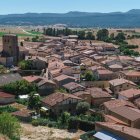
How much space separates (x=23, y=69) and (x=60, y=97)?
14.3 m

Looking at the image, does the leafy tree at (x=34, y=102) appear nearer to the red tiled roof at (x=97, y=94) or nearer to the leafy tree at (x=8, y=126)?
the red tiled roof at (x=97, y=94)

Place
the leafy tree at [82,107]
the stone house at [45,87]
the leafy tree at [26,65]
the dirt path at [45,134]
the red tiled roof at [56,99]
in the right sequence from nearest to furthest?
the dirt path at [45,134] < the leafy tree at [82,107] < the red tiled roof at [56,99] < the stone house at [45,87] < the leafy tree at [26,65]

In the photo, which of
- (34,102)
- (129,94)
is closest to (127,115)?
(129,94)

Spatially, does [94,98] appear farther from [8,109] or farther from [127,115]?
[8,109]

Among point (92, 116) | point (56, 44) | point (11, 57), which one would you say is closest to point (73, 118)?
point (92, 116)

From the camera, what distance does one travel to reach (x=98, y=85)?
1548 inches

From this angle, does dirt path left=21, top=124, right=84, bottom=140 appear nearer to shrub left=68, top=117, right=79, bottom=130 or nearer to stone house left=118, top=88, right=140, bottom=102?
shrub left=68, top=117, right=79, bottom=130

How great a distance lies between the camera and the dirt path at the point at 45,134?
24.5m

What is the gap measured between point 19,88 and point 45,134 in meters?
9.93

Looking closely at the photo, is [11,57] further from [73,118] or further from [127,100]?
[73,118]

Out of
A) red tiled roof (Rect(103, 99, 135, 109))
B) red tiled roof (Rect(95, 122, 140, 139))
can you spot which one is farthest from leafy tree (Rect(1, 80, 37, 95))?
red tiled roof (Rect(95, 122, 140, 139))

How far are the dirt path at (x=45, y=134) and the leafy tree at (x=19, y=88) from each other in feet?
26.3

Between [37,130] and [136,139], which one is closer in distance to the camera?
[136,139]

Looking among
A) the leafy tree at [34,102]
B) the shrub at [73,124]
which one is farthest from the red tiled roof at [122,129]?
the leafy tree at [34,102]
